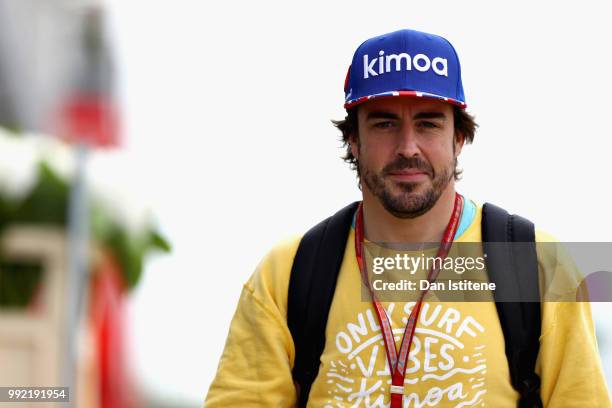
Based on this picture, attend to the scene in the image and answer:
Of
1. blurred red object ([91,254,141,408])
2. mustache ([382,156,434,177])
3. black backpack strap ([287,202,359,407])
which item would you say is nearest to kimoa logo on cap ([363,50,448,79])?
mustache ([382,156,434,177])

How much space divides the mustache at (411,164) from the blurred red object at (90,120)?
1140 centimetres

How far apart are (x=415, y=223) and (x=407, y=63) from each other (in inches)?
23.7

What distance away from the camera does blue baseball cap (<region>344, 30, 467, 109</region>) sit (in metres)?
4.36

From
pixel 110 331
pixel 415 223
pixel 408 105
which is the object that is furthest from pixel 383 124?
pixel 110 331

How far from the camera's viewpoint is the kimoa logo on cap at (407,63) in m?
4.41

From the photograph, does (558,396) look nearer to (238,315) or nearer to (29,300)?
(238,315)

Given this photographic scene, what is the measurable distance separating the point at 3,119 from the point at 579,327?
17859 millimetres

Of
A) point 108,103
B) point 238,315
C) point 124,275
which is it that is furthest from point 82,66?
point 238,315

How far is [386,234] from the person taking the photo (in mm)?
4504

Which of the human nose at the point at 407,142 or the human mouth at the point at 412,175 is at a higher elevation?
the human nose at the point at 407,142

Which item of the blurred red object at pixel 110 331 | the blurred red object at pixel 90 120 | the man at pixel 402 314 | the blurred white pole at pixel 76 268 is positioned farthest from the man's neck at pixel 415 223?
the blurred red object at pixel 90 120

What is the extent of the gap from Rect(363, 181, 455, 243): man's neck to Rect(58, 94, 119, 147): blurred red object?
442 inches

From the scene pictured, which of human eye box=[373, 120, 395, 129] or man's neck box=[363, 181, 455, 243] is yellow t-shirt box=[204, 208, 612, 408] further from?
human eye box=[373, 120, 395, 129]

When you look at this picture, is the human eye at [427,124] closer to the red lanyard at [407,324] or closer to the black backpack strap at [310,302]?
the red lanyard at [407,324]
